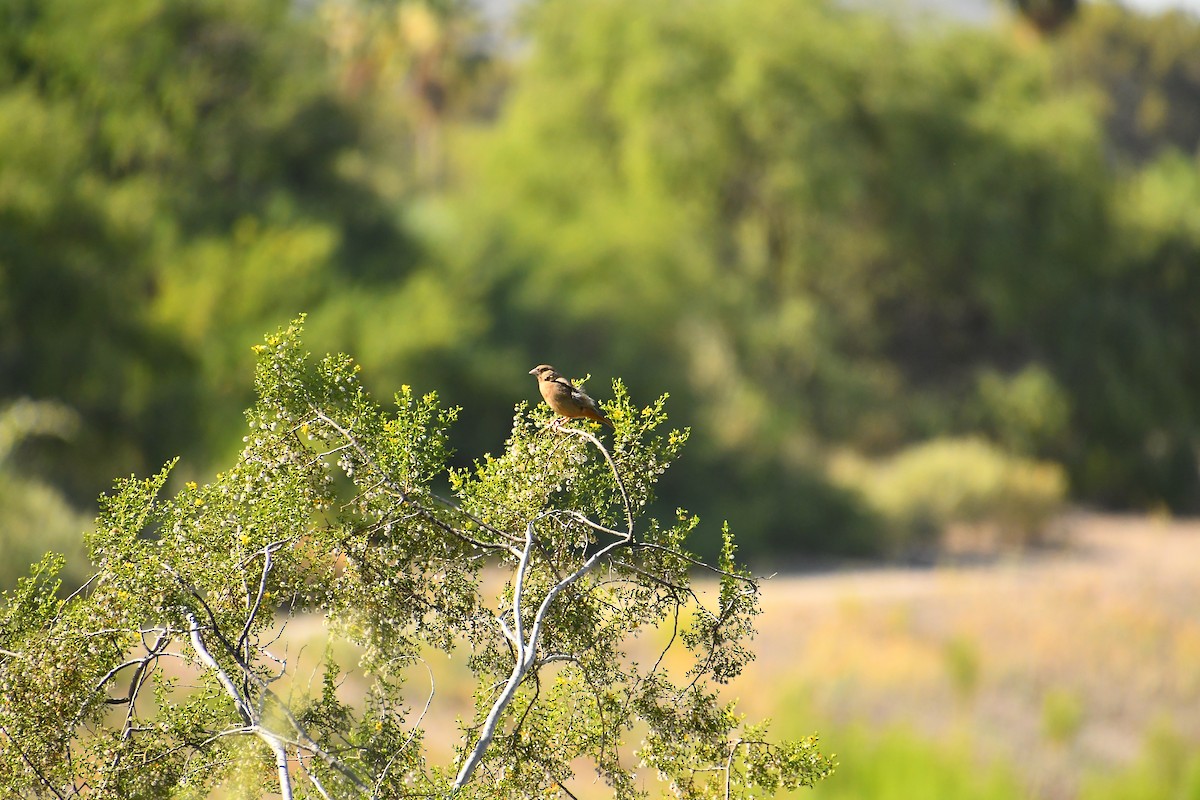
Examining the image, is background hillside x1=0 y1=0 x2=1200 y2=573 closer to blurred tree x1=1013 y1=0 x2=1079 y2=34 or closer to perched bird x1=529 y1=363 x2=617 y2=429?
blurred tree x1=1013 y1=0 x2=1079 y2=34

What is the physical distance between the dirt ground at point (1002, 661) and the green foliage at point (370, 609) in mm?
8216

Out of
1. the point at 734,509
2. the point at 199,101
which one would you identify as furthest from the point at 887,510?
the point at 199,101

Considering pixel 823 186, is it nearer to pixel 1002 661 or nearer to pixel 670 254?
pixel 670 254

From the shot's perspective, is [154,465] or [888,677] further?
[154,465]

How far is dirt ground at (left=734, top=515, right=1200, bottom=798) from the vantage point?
39.2 ft

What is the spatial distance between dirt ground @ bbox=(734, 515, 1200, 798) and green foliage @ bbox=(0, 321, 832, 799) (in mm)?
8216

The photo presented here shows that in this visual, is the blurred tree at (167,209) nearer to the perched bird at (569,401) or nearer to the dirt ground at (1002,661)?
the dirt ground at (1002,661)

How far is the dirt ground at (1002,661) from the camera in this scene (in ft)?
39.2

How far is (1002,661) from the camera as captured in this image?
44.8 ft

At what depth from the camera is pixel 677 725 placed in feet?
11.0

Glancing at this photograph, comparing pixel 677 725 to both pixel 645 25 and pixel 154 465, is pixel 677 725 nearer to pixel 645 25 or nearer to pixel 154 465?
pixel 154 465

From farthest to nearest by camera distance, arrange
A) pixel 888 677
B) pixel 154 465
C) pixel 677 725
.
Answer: pixel 154 465, pixel 888 677, pixel 677 725

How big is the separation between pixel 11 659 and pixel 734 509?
17899 mm

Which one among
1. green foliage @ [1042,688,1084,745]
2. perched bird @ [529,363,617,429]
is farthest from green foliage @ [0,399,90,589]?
perched bird @ [529,363,617,429]
